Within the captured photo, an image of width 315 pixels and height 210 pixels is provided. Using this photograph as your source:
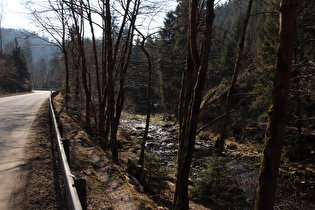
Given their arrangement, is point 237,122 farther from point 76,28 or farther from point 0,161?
point 0,161

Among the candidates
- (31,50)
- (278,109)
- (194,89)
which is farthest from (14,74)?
(31,50)

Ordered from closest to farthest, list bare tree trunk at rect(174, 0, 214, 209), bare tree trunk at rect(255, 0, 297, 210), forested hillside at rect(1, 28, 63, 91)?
bare tree trunk at rect(255, 0, 297, 210), bare tree trunk at rect(174, 0, 214, 209), forested hillside at rect(1, 28, 63, 91)

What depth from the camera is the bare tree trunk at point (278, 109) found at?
3.17 m

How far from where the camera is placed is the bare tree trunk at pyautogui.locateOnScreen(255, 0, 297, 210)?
3.17 meters

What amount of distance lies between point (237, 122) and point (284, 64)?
1632 cm

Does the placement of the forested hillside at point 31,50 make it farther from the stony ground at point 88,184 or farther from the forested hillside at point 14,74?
the stony ground at point 88,184

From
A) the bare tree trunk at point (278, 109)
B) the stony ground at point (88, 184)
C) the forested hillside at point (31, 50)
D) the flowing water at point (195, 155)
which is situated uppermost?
the forested hillside at point (31, 50)

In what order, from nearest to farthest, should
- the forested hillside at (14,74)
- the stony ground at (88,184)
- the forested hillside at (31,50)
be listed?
the stony ground at (88,184)
the forested hillside at (31,50)
the forested hillside at (14,74)

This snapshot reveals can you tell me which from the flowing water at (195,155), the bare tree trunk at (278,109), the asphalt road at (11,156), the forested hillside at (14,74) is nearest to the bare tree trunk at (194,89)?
the bare tree trunk at (278,109)

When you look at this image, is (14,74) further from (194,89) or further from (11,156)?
(194,89)

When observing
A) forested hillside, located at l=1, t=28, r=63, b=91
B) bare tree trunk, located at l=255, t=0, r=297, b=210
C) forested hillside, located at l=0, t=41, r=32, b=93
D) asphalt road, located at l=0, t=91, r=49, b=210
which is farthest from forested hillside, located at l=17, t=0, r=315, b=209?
forested hillside, located at l=0, t=41, r=32, b=93

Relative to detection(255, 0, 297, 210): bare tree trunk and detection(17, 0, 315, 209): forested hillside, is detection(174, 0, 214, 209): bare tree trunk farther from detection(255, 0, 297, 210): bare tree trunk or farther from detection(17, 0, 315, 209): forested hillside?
detection(255, 0, 297, 210): bare tree trunk

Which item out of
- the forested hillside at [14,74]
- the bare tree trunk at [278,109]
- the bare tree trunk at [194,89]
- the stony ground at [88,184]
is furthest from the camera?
the forested hillside at [14,74]

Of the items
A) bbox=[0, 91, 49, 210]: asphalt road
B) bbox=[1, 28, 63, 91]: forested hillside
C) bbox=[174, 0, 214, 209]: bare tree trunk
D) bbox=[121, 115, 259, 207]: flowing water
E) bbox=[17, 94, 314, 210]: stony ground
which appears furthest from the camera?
bbox=[1, 28, 63, 91]: forested hillside
